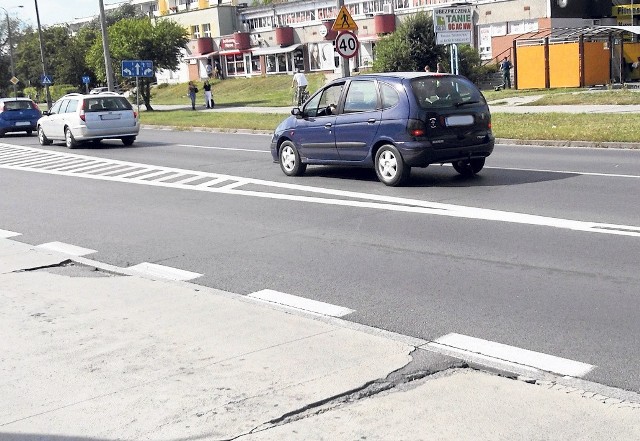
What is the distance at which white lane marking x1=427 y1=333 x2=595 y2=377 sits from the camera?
5508 millimetres

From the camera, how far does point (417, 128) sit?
13305mm

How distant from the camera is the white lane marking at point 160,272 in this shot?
869cm

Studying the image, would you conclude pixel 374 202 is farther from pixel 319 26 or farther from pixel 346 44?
pixel 319 26

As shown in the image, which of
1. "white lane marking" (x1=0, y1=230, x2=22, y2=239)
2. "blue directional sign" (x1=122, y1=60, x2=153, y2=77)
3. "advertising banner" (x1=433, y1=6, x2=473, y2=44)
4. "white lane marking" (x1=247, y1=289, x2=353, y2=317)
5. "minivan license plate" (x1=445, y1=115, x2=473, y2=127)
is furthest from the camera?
"blue directional sign" (x1=122, y1=60, x2=153, y2=77)

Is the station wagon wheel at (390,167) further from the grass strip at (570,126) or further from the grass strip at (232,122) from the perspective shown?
the grass strip at (232,122)

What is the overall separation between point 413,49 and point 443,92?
1292 inches

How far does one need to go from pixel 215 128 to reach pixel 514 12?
31.4 m

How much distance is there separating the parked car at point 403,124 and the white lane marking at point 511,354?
736 centimetres

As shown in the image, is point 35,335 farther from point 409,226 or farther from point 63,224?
point 63,224

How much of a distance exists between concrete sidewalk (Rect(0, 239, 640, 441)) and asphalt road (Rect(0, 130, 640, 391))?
556 mm

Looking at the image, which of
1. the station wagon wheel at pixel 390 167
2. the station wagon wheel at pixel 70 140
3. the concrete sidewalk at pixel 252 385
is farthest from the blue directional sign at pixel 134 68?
the concrete sidewalk at pixel 252 385

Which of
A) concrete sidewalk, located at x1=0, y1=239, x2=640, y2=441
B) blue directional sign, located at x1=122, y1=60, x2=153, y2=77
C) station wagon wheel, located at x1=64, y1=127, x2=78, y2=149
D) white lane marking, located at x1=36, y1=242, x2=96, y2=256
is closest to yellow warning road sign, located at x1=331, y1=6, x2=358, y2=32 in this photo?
station wagon wheel, located at x1=64, y1=127, x2=78, y2=149

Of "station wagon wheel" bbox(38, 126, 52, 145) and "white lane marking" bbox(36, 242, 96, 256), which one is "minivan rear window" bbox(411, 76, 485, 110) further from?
"station wagon wheel" bbox(38, 126, 52, 145)

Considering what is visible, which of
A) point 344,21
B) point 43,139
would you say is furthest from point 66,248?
point 43,139
